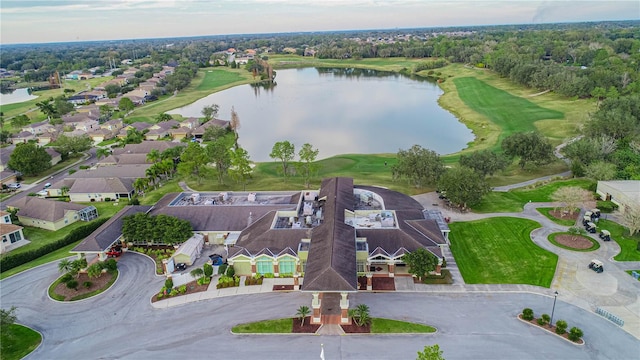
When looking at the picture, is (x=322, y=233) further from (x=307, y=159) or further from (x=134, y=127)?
(x=134, y=127)

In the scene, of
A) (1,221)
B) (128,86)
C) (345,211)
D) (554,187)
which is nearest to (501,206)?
(554,187)

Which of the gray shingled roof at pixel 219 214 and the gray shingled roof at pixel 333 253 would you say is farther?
the gray shingled roof at pixel 219 214

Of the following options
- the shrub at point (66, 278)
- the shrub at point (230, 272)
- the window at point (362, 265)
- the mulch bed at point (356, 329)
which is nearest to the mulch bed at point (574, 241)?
the window at point (362, 265)

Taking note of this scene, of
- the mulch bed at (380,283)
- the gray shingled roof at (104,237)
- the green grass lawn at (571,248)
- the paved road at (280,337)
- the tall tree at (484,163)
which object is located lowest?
the paved road at (280,337)

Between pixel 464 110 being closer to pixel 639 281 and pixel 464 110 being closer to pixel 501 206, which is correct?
pixel 501 206

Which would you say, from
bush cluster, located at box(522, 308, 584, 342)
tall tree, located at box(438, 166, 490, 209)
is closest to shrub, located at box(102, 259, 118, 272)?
bush cluster, located at box(522, 308, 584, 342)

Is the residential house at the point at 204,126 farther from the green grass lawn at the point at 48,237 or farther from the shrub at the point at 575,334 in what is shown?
the shrub at the point at 575,334

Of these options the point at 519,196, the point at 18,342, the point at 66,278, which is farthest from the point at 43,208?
the point at 519,196
